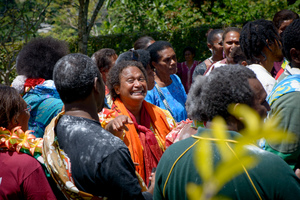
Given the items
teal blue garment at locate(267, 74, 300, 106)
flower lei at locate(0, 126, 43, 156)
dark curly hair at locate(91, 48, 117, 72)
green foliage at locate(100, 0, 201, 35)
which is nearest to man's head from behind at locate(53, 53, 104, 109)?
flower lei at locate(0, 126, 43, 156)

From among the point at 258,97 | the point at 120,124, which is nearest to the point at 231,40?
the point at 120,124

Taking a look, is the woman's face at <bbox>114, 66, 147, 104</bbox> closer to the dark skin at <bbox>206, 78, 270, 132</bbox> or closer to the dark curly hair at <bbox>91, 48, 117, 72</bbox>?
the dark curly hair at <bbox>91, 48, 117, 72</bbox>

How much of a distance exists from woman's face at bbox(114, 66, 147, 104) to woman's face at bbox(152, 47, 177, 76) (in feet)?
3.68

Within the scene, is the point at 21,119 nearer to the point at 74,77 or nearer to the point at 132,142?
the point at 74,77

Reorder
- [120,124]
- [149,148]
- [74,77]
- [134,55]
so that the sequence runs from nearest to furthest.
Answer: [74,77], [120,124], [149,148], [134,55]

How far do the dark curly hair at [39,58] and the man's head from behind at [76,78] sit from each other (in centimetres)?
184

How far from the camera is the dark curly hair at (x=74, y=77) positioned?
2.28 metres

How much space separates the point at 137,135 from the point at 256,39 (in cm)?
160

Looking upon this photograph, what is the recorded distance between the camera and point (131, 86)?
3.82 metres

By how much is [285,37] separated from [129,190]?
1.75 meters

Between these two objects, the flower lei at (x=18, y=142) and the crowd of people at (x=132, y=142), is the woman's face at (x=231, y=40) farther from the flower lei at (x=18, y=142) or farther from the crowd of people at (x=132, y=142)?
the flower lei at (x=18, y=142)

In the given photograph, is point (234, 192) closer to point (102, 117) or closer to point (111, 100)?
point (102, 117)

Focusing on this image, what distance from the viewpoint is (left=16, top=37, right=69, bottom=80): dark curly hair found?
13.4 ft

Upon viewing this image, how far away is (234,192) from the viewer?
172 cm
